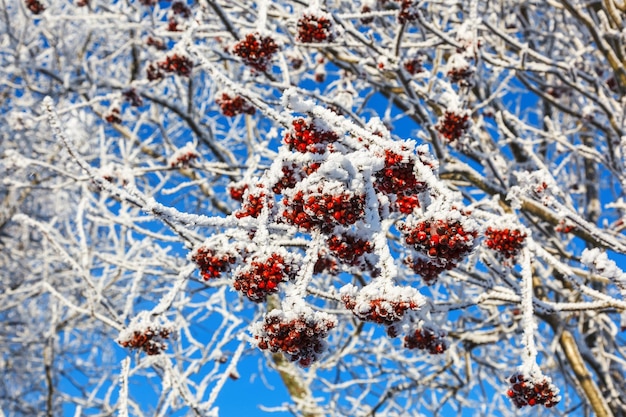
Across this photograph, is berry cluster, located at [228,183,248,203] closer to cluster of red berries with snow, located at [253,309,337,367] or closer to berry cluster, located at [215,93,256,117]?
berry cluster, located at [215,93,256,117]

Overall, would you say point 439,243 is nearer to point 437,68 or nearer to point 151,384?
point 437,68

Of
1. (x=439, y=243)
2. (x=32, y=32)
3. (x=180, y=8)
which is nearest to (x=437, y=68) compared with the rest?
(x=180, y=8)

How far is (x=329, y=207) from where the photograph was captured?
136 cm

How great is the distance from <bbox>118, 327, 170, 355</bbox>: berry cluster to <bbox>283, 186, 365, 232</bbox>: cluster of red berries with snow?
856 millimetres

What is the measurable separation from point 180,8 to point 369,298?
3716mm

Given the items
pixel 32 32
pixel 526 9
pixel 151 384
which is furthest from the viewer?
pixel 151 384

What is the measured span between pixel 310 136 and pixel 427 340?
4.13 feet

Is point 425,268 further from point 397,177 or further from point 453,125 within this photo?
point 453,125

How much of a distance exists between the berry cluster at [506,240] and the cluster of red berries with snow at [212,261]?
1.03m

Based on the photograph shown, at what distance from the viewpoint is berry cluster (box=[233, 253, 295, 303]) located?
1.45m

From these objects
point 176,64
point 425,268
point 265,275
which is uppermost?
point 176,64

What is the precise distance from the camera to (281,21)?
4.04m

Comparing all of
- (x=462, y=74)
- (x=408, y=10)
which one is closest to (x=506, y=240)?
(x=462, y=74)

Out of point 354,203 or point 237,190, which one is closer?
point 354,203
